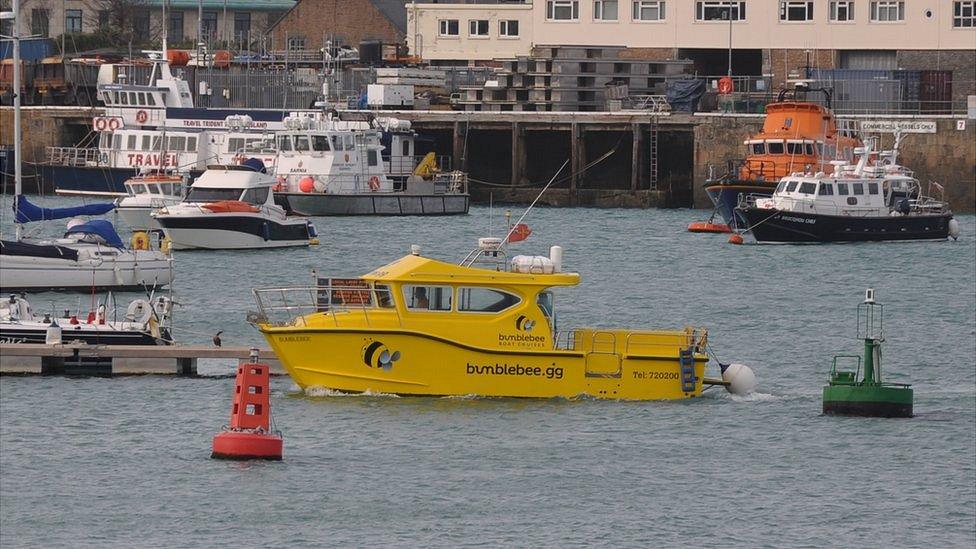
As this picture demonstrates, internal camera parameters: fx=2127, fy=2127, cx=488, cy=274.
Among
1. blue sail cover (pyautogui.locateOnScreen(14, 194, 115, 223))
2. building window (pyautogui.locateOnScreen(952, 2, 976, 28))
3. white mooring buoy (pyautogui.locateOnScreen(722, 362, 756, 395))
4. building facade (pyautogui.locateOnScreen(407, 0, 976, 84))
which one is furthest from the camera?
building facade (pyautogui.locateOnScreen(407, 0, 976, 84))

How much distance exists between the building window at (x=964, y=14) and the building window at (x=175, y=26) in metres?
46.1

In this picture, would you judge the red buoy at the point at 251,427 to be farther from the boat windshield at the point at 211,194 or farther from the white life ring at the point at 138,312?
the boat windshield at the point at 211,194

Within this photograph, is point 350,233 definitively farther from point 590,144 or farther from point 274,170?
point 590,144

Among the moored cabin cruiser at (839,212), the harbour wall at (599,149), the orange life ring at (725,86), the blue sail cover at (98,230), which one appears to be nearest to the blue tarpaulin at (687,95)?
the orange life ring at (725,86)

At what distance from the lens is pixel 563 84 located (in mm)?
80375

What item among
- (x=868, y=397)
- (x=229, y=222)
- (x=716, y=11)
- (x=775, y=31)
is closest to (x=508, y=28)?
(x=716, y=11)

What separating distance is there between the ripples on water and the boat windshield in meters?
17.6

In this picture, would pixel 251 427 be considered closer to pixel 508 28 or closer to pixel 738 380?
pixel 738 380

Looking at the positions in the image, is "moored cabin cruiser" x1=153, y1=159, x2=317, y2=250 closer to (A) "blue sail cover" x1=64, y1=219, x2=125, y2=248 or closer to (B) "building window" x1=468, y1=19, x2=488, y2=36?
(A) "blue sail cover" x1=64, y1=219, x2=125, y2=248

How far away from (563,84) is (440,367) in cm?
5206

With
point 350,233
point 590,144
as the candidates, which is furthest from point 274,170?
point 590,144

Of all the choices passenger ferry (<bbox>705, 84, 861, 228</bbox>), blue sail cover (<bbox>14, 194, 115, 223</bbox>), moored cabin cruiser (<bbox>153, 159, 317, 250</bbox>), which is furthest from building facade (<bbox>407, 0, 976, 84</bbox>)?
blue sail cover (<bbox>14, 194, 115, 223</bbox>)

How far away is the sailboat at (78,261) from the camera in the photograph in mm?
42906

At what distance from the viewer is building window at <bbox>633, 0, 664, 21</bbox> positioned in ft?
286
